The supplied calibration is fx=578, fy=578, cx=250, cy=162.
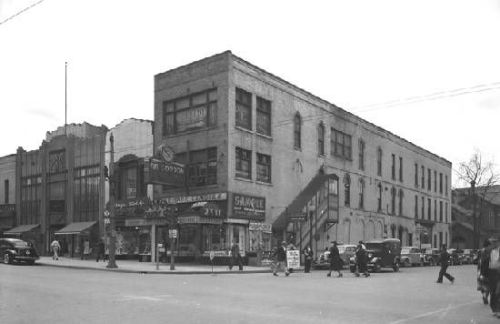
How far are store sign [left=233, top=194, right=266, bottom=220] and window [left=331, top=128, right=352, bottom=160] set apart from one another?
11.7m

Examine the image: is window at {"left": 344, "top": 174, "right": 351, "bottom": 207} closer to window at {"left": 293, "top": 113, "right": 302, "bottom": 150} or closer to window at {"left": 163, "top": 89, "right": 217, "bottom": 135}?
window at {"left": 293, "top": 113, "right": 302, "bottom": 150}

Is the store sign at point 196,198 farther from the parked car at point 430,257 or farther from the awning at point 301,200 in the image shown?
the parked car at point 430,257

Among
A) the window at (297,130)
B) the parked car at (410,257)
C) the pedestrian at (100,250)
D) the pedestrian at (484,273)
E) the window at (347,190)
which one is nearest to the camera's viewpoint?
the pedestrian at (484,273)

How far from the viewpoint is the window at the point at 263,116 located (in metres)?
38.0

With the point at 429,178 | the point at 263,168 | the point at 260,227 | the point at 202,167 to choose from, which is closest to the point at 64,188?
the point at 202,167

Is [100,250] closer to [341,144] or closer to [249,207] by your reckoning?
[249,207]

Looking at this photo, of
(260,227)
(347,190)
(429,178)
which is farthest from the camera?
(429,178)

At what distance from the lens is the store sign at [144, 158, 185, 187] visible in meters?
33.6

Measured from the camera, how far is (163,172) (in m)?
34.6

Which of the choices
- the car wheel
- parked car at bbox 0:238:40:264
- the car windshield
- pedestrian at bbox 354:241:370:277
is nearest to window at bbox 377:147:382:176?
the car windshield

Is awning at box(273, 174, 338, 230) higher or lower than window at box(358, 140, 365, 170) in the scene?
lower

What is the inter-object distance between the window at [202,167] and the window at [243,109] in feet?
8.49

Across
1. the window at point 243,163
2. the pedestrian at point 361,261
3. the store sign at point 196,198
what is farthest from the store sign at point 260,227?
the pedestrian at point 361,261

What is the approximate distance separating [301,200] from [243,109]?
27.0 ft
